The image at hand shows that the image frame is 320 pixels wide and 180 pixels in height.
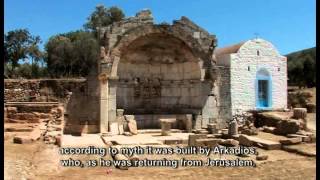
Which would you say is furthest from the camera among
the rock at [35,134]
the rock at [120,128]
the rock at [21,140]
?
the rock at [120,128]

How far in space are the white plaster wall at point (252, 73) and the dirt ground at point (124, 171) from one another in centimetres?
1112

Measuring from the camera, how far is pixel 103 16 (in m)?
43.0

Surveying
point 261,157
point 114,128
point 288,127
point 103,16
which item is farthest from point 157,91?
point 103,16

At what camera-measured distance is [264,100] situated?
76.0ft

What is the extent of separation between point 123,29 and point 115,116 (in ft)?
12.7

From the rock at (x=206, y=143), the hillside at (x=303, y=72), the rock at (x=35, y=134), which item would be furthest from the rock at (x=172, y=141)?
the hillside at (x=303, y=72)

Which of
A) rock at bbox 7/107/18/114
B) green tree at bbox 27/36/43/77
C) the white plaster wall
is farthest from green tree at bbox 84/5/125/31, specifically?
rock at bbox 7/107/18/114

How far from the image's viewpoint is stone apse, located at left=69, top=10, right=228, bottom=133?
17.4m

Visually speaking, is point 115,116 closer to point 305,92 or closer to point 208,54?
point 208,54

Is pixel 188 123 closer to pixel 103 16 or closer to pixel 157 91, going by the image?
pixel 157 91

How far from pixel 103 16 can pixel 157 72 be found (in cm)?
2422

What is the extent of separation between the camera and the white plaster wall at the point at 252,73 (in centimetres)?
2161

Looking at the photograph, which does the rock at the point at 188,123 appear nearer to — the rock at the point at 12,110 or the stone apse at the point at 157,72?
the stone apse at the point at 157,72

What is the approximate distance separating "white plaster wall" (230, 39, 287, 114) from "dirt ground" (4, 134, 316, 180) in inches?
438
